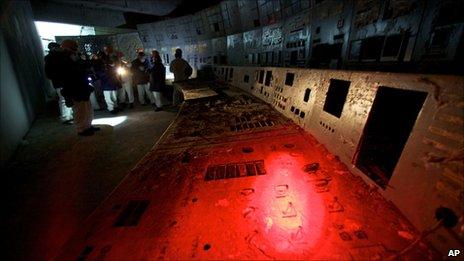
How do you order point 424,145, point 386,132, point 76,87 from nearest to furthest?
1. point 424,145
2. point 386,132
3. point 76,87

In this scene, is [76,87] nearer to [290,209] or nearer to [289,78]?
[289,78]

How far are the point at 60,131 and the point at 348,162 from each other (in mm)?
5820

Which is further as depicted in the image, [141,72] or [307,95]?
[141,72]

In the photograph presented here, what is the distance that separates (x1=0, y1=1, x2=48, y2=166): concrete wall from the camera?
4.01m

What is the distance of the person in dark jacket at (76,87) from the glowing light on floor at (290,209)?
177 inches

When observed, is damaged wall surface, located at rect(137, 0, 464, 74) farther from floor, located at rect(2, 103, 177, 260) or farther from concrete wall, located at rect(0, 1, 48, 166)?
concrete wall, located at rect(0, 1, 48, 166)

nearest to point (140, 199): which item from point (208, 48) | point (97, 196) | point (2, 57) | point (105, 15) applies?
point (97, 196)

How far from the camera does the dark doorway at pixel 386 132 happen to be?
1616 mm

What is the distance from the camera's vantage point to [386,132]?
2.34 meters

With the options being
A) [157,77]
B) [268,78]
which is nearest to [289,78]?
[268,78]

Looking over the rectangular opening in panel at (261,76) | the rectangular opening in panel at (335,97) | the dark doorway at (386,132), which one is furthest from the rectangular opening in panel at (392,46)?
the rectangular opening in panel at (261,76)

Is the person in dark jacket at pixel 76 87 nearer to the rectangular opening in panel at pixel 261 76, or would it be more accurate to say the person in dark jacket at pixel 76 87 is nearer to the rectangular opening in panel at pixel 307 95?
the rectangular opening in panel at pixel 261 76

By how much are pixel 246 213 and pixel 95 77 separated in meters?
6.06

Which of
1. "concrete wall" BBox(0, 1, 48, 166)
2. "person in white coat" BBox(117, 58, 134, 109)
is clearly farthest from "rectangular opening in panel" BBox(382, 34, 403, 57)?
"person in white coat" BBox(117, 58, 134, 109)
